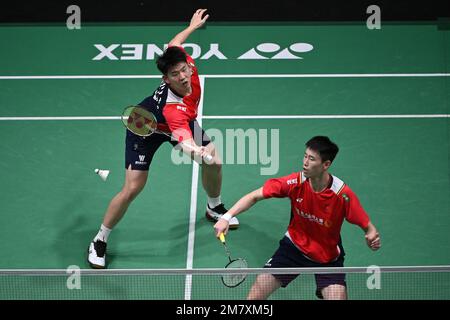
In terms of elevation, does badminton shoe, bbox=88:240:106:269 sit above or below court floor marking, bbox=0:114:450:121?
below

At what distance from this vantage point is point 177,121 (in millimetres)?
6645

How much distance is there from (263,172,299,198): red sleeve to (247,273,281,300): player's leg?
0.60m

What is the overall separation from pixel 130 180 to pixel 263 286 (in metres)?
1.78

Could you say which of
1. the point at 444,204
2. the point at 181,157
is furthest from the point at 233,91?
the point at 444,204

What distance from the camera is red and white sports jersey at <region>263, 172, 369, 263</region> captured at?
589cm

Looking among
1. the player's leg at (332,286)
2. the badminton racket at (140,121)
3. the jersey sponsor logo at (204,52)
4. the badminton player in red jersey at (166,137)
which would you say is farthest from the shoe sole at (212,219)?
the jersey sponsor logo at (204,52)

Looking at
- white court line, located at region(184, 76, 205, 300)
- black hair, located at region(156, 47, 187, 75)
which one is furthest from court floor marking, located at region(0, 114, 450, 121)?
black hair, located at region(156, 47, 187, 75)

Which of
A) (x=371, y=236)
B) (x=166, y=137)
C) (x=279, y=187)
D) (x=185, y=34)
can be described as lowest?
(x=371, y=236)

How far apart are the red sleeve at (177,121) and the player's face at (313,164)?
1.15 meters

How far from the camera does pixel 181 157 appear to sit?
845cm

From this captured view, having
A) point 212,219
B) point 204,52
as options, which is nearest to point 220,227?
point 212,219

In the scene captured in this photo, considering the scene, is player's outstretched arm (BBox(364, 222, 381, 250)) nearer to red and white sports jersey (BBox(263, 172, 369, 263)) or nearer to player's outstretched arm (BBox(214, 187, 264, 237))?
red and white sports jersey (BBox(263, 172, 369, 263))

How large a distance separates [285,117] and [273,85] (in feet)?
2.15

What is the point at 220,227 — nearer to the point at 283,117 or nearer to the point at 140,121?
the point at 140,121
